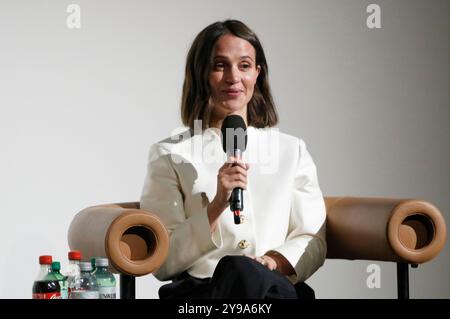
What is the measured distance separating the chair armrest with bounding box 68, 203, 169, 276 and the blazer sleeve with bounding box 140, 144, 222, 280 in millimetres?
107

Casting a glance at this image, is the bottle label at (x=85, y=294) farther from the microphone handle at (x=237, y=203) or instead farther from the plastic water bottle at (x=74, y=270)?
the microphone handle at (x=237, y=203)

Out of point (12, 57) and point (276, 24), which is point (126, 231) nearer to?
point (12, 57)

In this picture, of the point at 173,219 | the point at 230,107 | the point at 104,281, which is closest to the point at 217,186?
the point at 173,219

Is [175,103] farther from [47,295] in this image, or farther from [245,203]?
[47,295]

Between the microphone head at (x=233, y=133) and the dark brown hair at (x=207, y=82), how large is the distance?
208 millimetres

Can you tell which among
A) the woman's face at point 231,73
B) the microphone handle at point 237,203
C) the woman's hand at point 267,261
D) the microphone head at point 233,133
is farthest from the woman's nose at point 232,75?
the woman's hand at point 267,261

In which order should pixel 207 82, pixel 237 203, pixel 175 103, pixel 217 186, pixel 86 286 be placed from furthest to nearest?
1. pixel 175 103
2. pixel 207 82
3. pixel 86 286
4. pixel 217 186
5. pixel 237 203

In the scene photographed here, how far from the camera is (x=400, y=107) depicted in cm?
420

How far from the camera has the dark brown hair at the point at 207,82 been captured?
271 cm

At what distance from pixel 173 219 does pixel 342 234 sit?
58 centimetres

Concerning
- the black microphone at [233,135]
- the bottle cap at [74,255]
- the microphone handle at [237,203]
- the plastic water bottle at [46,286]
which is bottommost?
the plastic water bottle at [46,286]

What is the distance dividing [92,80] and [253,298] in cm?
193

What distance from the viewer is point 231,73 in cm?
268

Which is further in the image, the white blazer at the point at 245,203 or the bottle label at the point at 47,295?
the white blazer at the point at 245,203
